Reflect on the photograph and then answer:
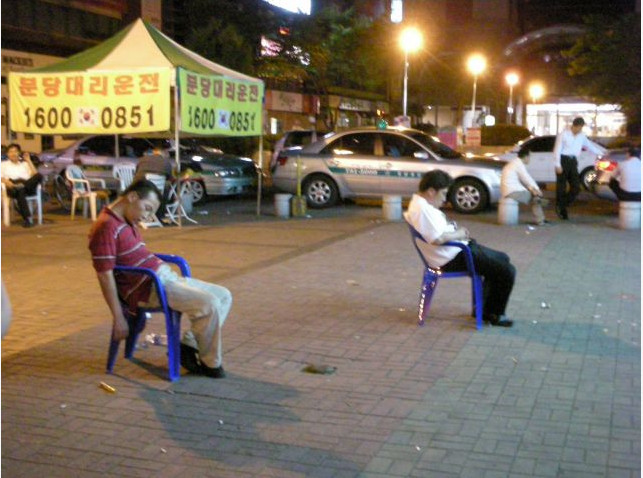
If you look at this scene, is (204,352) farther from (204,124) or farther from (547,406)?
(204,124)

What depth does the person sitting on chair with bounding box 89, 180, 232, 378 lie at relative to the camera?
239 inches

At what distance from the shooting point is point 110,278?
6051 millimetres

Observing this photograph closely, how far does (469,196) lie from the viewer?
1758cm

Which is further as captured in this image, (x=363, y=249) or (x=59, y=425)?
(x=363, y=249)

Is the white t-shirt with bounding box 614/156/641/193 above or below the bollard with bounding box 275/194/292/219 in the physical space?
above

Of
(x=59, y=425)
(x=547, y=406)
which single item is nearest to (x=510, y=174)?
(x=547, y=406)

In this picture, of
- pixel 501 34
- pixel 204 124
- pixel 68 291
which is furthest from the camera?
pixel 501 34

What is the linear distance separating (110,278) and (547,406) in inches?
119

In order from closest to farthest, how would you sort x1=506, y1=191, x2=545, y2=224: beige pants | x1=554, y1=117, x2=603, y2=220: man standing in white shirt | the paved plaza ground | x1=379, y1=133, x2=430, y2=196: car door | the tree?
the paved plaza ground
x1=506, y1=191, x2=545, y2=224: beige pants
x1=554, y1=117, x2=603, y2=220: man standing in white shirt
x1=379, y1=133, x2=430, y2=196: car door
the tree

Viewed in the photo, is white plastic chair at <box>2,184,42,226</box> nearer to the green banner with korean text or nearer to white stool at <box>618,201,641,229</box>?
the green banner with korean text

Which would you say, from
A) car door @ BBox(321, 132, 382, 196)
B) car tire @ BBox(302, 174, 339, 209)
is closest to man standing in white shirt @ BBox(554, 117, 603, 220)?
car door @ BBox(321, 132, 382, 196)

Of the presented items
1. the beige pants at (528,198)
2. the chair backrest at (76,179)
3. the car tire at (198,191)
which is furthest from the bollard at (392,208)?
the chair backrest at (76,179)

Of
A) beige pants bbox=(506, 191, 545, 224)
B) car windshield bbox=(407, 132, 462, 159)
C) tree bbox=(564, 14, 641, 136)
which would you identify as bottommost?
beige pants bbox=(506, 191, 545, 224)

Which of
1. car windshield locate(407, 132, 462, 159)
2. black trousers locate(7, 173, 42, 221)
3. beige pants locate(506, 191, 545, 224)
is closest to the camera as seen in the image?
beige pants locate(506, 191, 545, 224)
